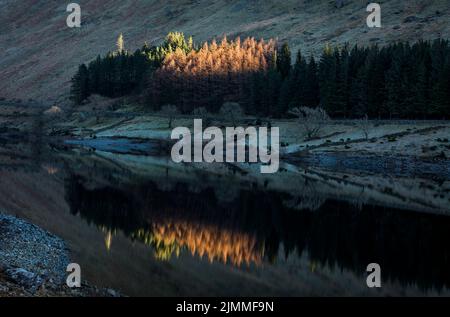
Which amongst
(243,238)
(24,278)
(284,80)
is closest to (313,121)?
(284,80)

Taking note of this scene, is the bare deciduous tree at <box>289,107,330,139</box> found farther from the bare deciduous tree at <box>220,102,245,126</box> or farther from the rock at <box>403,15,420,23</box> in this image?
the rock at <box>403,15,420,23</box>

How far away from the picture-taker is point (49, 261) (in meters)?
32.7

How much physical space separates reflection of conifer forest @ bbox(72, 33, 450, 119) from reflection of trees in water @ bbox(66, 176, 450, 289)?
49.0 meters

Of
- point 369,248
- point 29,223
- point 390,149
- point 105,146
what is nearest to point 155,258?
point 29,223

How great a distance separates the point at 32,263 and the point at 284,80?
96.5 m

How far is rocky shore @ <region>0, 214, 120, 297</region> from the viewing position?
25406 millimetres

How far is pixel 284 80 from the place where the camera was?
121562 millimetres

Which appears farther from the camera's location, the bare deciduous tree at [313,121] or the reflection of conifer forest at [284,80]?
the bare deciduous tree at [313,121]

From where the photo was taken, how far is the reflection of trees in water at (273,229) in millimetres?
36906

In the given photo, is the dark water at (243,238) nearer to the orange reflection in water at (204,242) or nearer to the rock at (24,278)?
the orange reflection in water at (204,242)

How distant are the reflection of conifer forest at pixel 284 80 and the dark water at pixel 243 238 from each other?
3558cm

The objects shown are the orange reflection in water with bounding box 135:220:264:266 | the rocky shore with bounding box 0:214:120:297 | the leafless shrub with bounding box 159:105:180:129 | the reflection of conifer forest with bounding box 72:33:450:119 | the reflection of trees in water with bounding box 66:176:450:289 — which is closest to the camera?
the rocky shore with bounding box 0:214:120:297

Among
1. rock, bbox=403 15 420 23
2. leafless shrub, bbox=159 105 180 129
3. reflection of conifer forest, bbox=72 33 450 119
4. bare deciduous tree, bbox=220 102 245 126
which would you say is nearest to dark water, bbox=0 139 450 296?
reflection of conifer forest, bbox=72 33 450 119

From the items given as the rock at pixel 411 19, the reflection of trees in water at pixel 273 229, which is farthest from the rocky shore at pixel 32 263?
the rock at pixel 411 19
